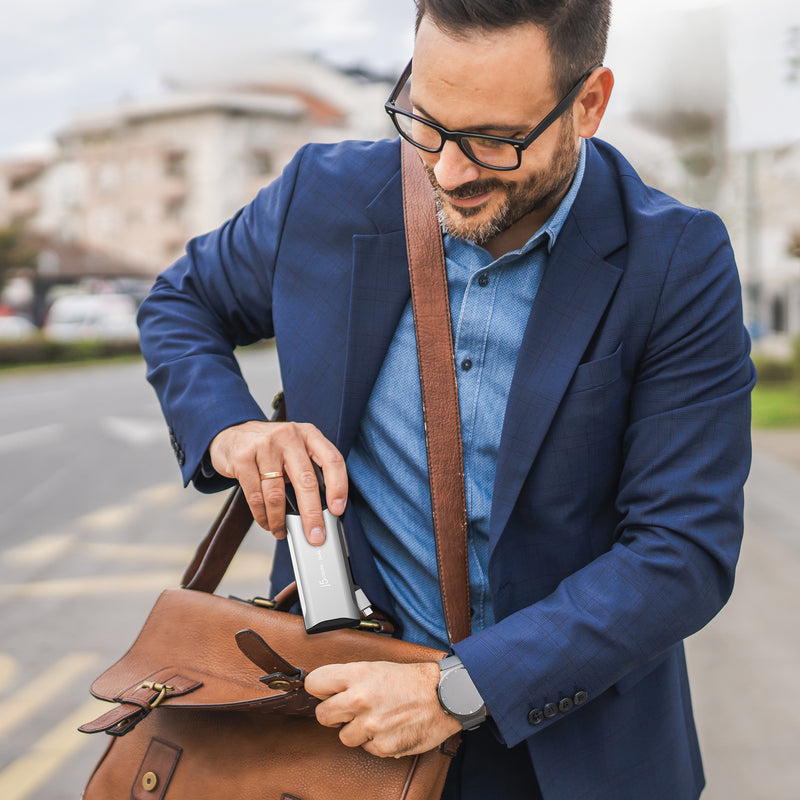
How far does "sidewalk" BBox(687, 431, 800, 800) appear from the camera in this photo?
3.25 metres

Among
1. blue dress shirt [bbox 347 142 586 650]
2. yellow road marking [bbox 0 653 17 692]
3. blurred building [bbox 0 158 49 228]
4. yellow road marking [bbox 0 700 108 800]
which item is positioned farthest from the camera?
blurred building [bbox 0 158 49 228]

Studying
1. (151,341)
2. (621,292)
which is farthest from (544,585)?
(151,341)

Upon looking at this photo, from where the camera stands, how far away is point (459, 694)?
1215mm

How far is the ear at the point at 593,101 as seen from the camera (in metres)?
1.32

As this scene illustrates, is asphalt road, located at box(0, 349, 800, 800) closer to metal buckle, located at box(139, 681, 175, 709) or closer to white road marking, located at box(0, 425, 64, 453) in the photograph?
white road marking, located at box(0, 425, 64, 453)

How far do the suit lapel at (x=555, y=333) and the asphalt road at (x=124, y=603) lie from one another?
237 cm

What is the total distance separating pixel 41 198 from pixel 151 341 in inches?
2289

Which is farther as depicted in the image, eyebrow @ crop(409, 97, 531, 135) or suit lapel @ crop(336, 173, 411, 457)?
suit lapel @ crop(336, 173, 411, 457)

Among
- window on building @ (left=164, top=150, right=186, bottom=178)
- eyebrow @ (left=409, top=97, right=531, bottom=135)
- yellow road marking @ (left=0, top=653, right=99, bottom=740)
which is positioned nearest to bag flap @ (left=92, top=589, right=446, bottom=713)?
eyebrow @ (left=409, top=97, right=531, bottom=135)

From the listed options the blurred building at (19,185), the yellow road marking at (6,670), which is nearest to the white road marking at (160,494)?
the yellow road marking at (6,670)

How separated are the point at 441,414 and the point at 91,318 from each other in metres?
35.8

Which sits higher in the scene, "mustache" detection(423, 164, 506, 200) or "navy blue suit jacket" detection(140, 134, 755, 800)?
"mustache" detection(423, 164, 506, 200)

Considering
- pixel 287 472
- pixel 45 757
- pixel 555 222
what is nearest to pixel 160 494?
pixel 45 757

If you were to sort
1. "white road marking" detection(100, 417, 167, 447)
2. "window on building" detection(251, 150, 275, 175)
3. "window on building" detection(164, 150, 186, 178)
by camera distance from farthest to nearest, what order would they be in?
"window on building" detection(164, 150, 186, 178), "window on building" detection(251, 150, 275, 175), "white road marking" detection(100, 417, 167, 447)
